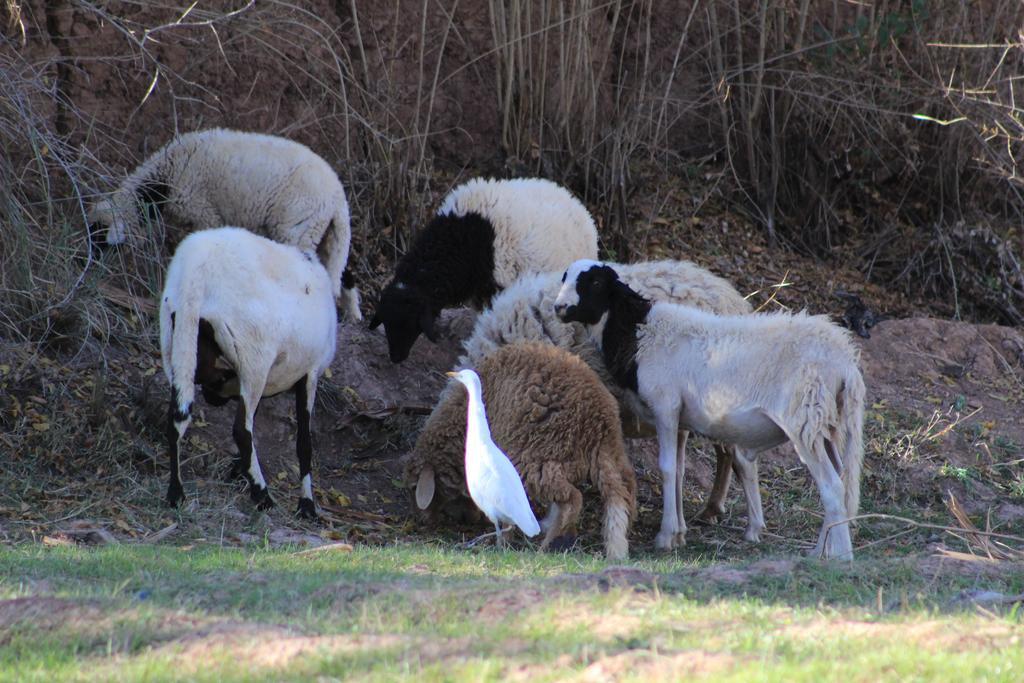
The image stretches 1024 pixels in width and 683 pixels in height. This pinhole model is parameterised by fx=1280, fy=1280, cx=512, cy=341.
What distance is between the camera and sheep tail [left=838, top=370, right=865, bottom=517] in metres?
7.80

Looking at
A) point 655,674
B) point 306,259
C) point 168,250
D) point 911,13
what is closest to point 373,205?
point 168,250

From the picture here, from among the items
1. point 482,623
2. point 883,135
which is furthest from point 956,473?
point 482,623

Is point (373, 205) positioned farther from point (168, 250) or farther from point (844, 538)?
point (844, 538)

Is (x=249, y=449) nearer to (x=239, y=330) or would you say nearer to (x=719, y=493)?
(x=239, y=330)

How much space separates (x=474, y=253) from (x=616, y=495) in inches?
121

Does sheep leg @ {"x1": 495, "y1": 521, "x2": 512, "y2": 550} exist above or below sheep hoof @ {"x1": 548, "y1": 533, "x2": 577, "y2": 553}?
above

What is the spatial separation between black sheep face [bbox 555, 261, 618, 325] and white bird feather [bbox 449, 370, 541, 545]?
4.57ft

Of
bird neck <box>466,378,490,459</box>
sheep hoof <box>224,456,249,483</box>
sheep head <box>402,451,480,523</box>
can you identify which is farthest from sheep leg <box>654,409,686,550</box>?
sheep hoof <box>224,456,249,483</box>

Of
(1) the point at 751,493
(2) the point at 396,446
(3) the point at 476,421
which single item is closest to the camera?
(3) the point at 476,421

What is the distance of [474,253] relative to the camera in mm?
10422

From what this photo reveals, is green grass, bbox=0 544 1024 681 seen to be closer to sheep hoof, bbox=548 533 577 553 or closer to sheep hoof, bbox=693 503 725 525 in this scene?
sheep hoof, bbox=548 533 577 553

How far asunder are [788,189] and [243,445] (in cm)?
893

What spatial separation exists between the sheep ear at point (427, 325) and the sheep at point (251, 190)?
1.24 m

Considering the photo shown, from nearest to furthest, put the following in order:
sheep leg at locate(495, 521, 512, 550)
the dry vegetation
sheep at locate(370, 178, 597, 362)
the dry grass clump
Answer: sheep leg at locate(495, 521, 512, 550), sheep at locate(370, 178, 597, 362), the dry vegetation, the dry grass clump
